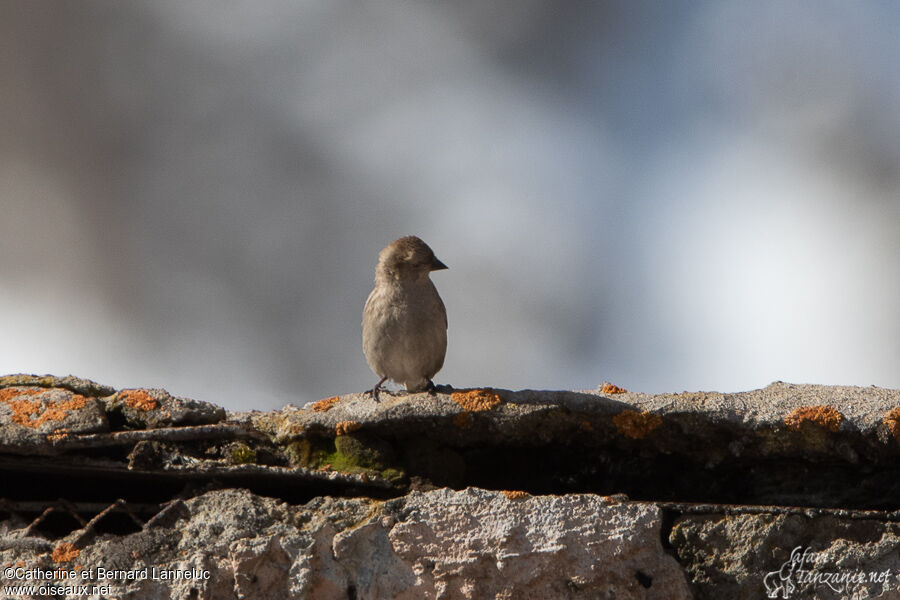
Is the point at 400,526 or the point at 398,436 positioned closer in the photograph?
the point at 400,526

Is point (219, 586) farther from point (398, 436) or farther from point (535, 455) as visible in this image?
point (535, 455)

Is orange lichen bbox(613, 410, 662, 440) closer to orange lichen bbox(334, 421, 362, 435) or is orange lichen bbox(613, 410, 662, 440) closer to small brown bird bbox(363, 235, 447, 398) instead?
orange lichen bbox(334, 421, 362, 435)

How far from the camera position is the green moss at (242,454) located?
3.69 meters

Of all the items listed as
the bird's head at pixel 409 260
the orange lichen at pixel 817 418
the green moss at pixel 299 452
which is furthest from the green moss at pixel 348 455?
the bird's head at pixel 409 260

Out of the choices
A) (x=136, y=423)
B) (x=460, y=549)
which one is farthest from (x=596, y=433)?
(x=136, y=423)

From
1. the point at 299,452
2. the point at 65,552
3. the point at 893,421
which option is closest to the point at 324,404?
the point at 299,452

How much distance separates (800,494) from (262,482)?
79.7 inches

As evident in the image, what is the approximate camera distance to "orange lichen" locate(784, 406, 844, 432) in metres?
3.62

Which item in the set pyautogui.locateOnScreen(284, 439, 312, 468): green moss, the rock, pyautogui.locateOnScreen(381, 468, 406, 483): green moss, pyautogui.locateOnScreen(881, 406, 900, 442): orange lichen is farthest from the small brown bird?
pyautogui.locateOnScreen(881, 406, 900, 442): orange lichen

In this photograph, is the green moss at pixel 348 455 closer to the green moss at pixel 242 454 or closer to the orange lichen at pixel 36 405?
the green moss at pixel 242 454

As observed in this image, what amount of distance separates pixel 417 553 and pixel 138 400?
127 centimetres

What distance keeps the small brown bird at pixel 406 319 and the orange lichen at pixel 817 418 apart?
298 centimetres

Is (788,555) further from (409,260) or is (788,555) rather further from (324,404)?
(409,260)

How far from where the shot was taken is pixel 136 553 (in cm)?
328
